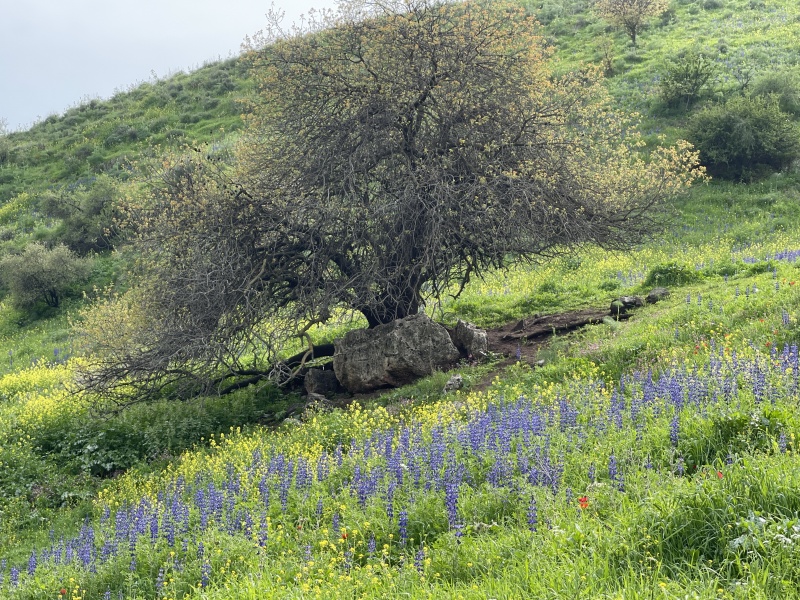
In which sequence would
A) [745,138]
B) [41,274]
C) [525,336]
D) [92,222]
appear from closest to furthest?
[525,336], [745,138], [41,274], [92,222]

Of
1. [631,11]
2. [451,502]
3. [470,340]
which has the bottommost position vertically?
[470,340]

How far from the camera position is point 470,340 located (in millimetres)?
13164

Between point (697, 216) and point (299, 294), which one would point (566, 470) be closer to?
point (299, 294)

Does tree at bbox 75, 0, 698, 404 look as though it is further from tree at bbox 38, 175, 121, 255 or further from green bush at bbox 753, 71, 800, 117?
tree at bbox 38, 175, 121, 255

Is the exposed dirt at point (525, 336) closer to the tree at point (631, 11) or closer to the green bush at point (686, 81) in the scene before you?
the green bush at point (686, 81)

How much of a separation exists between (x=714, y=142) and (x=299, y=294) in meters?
18.4

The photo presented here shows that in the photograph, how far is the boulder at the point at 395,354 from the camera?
Answer: 41.5ft

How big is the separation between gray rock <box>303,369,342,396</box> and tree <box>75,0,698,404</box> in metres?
0.79

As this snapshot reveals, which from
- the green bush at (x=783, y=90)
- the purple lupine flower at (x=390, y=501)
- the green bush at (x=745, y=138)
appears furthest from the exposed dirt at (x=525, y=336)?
the green bush at (x=783, y=90)

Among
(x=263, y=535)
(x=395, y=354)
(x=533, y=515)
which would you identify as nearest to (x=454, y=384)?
(x=395, y=354)

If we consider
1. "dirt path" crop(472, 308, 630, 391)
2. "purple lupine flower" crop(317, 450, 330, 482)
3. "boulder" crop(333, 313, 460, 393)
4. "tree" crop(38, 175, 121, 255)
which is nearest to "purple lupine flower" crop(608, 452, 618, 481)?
"purple lupine flower" crop(317, 450, 330, 482)

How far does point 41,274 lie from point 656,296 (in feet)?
76.4

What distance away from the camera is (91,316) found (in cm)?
2062

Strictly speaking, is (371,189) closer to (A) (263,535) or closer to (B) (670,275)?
(B) (670,275)
